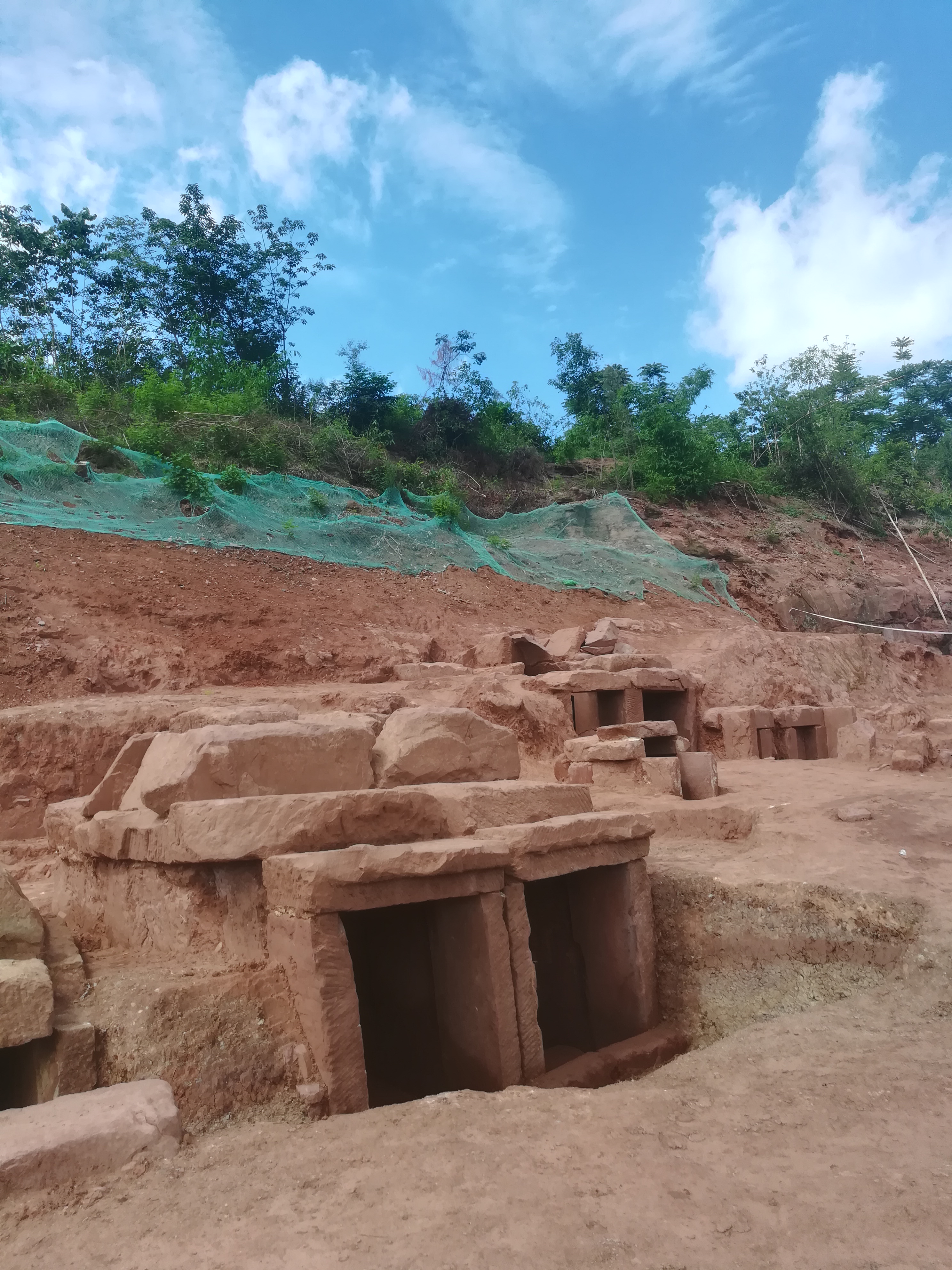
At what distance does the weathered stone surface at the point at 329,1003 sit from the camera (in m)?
3.19

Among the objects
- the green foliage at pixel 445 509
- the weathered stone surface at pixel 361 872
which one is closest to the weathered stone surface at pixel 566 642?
the green foliage at pixel 445 509

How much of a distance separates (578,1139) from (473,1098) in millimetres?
524

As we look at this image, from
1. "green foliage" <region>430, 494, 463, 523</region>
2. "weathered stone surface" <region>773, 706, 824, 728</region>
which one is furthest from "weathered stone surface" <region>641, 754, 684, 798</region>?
"green foliage" <region>430, 494, 463, 523</region>

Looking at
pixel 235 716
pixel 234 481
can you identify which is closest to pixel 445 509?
pixel 234 481

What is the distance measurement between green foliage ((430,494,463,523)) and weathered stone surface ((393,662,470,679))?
593 centimetres

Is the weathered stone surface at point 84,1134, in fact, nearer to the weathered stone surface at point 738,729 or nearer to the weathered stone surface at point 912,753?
the weathered stone surface at point 912,753

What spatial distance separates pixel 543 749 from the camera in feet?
29.9

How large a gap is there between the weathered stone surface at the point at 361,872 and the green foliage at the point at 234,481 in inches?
447

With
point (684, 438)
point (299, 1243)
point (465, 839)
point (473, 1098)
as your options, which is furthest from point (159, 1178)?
point (684, 438)

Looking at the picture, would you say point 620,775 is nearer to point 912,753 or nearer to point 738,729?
point 912,753

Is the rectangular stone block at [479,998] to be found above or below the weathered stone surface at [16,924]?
below

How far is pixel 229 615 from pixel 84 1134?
938 centimetres

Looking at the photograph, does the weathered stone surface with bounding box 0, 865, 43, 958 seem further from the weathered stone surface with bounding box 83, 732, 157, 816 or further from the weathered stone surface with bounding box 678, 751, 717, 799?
the weathered stone surface with bounding box 678, 751, 717, 799

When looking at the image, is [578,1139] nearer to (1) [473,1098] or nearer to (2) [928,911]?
(1) [473,1098]
